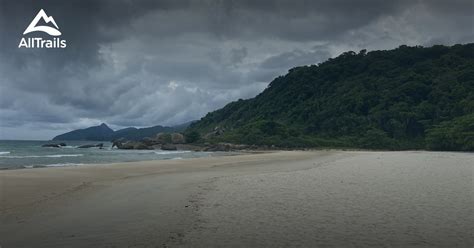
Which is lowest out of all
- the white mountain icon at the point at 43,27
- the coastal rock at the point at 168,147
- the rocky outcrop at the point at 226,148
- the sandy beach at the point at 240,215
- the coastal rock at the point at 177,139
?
the sandy beach at the point at 240,215

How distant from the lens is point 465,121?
74.7 meters

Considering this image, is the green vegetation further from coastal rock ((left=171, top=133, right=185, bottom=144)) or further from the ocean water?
the ocean water

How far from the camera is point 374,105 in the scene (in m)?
117

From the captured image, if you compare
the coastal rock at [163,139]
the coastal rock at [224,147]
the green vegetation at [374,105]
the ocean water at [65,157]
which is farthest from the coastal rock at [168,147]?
the ocean water at [65,157]

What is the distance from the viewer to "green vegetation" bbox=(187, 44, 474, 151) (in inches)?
3671

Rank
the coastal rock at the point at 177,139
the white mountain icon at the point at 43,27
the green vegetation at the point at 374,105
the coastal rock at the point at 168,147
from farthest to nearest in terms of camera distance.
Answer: the coastal rock at the point at 177,139, the coastal rock at the point at 168,147, the green vegetation at the point at 374,105, the white mountain icon at the point at 43,27

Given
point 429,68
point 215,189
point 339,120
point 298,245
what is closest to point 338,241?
point 298,245

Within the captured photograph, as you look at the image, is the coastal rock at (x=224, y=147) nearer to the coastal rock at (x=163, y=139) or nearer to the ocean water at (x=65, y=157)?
the coastal rock at (x=163, y=139)

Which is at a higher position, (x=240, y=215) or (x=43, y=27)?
(x=43, y=27)

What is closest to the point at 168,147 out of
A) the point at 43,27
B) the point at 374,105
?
the point at 374,105

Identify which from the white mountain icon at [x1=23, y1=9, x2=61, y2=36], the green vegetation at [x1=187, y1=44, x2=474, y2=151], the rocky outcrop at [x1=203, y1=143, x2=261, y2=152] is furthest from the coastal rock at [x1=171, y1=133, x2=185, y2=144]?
the white mountain icon at [x1=23, y1=9, x2=61, y2=36]

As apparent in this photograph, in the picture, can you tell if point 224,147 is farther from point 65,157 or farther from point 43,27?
point 43,27

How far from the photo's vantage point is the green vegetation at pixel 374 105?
306ft

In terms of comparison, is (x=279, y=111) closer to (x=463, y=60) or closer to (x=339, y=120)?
(x=339, y=120)
